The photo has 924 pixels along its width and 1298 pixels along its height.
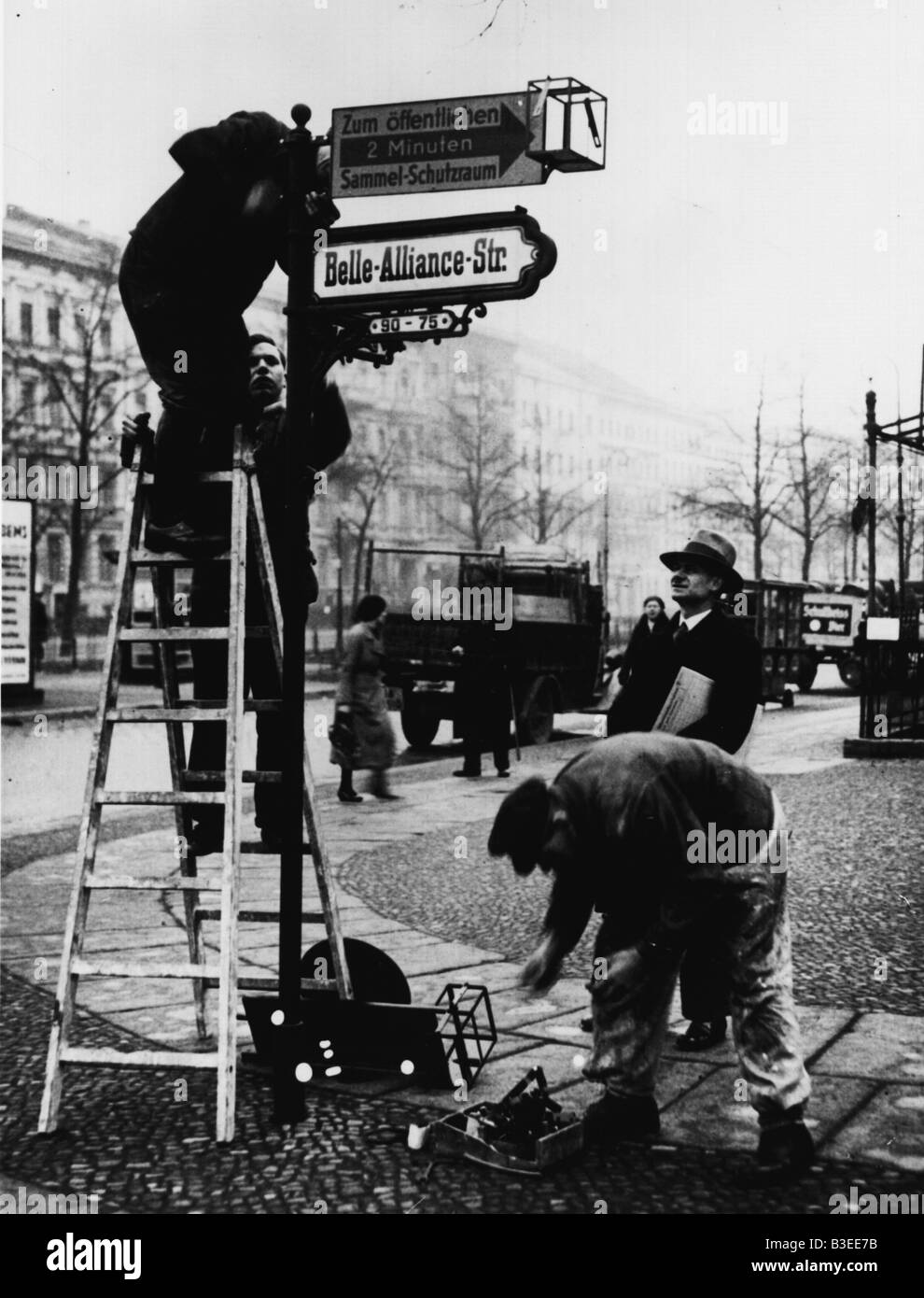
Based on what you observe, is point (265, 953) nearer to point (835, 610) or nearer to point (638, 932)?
point (638, 932)

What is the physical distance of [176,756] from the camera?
491 centimetres

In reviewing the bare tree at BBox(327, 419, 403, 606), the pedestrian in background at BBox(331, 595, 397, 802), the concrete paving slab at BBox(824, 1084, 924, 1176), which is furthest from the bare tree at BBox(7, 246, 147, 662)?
the concrete paving slab at BBox(824, 1084, 924, 1176)

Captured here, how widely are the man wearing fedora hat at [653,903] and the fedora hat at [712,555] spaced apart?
3.68 ft

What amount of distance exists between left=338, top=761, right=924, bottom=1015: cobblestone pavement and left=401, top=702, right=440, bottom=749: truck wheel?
7477 millimetres

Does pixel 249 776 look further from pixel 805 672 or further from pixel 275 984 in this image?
pixel 805 672

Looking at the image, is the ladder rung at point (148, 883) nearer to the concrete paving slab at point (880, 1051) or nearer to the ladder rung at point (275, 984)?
the ladder rung at point (275, 984)

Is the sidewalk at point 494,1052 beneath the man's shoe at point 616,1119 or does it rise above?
beneath

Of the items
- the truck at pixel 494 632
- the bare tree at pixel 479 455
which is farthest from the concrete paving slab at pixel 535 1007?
the bare tree at pixel 479 455

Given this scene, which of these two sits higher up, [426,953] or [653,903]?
[653,903]

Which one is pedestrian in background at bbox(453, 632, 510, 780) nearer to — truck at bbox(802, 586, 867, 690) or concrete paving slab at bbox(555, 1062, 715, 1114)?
concrete paving slab at bbox(555, 1062, 715, 1114)

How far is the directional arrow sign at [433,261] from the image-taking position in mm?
4047

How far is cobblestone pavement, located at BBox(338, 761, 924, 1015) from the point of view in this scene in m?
6.21

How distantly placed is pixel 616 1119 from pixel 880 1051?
130 cm

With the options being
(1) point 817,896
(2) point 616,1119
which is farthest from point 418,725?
(2) point 616,1119
